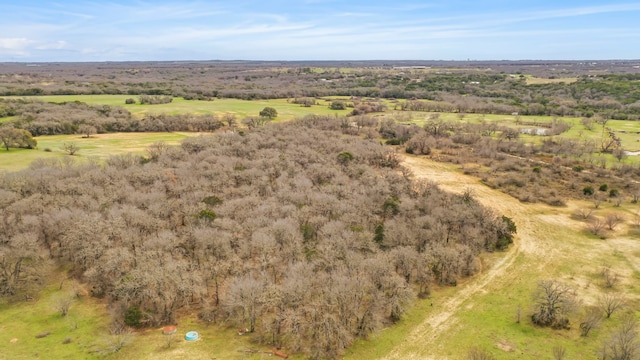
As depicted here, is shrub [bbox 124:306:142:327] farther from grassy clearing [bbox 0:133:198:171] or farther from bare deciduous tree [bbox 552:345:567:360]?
grassy clearing [bbox 0:133:198:171]

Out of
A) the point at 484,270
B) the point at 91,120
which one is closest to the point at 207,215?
the point at 484,270

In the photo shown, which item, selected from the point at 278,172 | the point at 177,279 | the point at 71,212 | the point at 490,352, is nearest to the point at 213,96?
the point at 278,172

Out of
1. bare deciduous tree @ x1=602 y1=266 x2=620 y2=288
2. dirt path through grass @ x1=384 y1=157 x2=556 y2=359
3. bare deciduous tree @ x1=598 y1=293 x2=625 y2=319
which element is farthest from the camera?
bare deciduous tree @ x1=602 y1=266 x2=620 y2=288

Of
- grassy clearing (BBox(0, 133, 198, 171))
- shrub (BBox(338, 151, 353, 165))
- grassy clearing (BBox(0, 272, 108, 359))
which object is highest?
grassy clearing (BBox(0, 133, 198, 171))

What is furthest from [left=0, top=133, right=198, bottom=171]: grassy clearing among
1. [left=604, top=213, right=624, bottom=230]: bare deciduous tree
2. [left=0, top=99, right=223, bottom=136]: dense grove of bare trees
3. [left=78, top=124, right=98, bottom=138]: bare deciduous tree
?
[left=604, top=213, right=624, bottom=230]: bare deciduous tree

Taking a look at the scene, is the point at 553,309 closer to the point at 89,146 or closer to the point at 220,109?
the point at 89,146

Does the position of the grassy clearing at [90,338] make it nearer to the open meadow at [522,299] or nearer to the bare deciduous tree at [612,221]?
the open meadow at [522,299]

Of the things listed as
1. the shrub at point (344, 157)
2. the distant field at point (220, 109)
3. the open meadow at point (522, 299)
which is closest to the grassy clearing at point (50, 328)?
the open meadow at point (522, 299)
